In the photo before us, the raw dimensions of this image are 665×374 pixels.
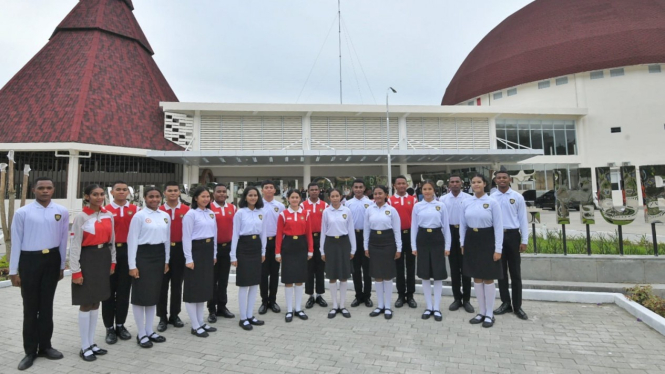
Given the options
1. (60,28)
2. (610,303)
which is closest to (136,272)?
(610,303)

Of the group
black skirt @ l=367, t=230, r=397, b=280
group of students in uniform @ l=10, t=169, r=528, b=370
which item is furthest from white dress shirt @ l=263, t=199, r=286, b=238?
black skirt @ l=367, t=230, r=397, b=280

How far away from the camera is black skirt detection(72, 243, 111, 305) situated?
3.64 metres

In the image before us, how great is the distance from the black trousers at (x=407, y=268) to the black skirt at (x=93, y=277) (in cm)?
388

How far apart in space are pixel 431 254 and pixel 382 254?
69 centimetres

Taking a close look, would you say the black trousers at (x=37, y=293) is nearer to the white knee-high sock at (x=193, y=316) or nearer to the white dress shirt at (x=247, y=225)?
the white knee-high sock at (x=193, y=316)

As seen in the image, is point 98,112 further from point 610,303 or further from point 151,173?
point 610,303

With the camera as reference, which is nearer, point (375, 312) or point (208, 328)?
point (208, 328)

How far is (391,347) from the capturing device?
3844 mm

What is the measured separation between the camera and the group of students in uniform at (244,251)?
3695 mm

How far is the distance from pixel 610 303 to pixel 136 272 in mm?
6637

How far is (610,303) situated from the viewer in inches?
205

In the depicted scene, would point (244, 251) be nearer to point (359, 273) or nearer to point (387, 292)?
point (359, 273)

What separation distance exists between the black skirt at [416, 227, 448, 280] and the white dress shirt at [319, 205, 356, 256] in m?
1.00

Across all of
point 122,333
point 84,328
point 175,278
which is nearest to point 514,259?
point 175,278
